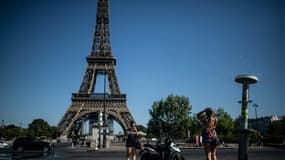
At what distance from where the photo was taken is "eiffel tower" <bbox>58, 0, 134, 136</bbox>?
60.5 metres

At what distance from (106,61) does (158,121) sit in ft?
55.0

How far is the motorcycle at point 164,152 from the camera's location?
26.4ft

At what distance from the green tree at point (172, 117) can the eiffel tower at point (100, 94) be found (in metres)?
6.97

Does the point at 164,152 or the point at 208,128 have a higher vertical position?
the point at 208,128

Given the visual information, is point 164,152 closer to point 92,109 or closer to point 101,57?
point 92,109

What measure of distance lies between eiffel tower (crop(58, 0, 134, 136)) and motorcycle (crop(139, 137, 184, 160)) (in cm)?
4966

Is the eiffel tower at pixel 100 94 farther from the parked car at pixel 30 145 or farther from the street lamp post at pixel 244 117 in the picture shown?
the street lamp post at pixel 244 117

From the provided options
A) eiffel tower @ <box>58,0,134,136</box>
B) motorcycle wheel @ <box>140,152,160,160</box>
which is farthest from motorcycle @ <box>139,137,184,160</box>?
eiffel tower @ <box>58,0,134,136</box>

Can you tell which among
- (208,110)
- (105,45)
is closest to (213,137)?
(208,110)

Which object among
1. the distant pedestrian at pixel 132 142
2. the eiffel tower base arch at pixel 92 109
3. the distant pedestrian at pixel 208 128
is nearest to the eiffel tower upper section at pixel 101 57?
the eiffel tower base arch at pixel 92 109

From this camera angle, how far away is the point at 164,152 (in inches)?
320

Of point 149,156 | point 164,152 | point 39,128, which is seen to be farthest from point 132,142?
point 39,128

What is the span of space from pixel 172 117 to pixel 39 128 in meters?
59.8

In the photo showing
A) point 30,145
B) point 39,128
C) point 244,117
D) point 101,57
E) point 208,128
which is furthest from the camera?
point 39,128
